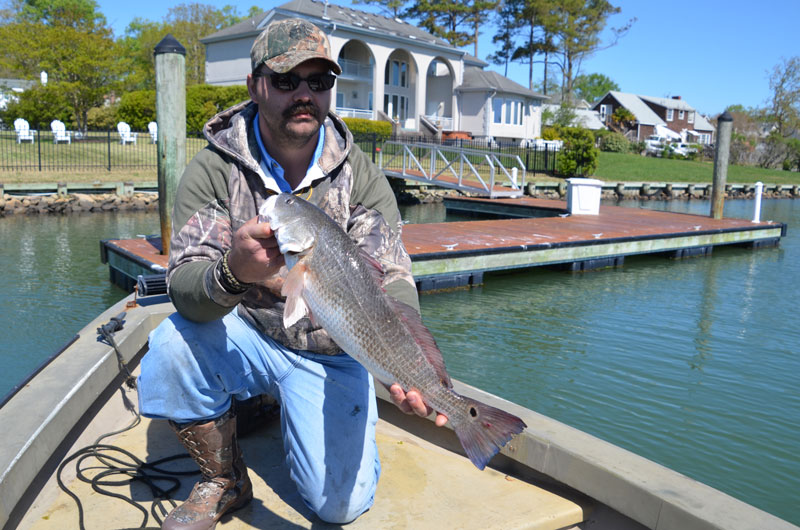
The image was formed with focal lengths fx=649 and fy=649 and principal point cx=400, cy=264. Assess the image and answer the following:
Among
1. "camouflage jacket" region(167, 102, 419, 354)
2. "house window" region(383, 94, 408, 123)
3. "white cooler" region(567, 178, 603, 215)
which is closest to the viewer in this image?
"camouflage jacket" region(167, 102, 419, 354)

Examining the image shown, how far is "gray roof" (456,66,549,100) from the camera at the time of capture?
45969 millimetres

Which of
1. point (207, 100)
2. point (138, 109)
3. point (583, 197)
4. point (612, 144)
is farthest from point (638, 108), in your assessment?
point (583, 197)

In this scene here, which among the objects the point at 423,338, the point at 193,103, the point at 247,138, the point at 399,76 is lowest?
the point at 423,338

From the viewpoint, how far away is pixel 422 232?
12938mm

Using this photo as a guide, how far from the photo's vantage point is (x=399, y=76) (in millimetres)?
45406

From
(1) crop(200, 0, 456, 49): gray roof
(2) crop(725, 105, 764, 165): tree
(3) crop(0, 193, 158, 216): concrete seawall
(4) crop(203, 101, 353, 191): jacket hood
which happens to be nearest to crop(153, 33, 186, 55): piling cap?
(4) crop(203, 101, 353, 191): jacket hood

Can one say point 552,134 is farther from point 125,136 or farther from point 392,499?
point 392,499

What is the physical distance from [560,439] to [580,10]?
202 feet

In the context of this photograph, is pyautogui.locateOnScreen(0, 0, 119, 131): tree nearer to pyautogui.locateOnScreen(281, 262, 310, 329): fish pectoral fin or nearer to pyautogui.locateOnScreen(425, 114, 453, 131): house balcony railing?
pyautogui.locateOnScreen(425, 114, 453, 131): house balcony railing

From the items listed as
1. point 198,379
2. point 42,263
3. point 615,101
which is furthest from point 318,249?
point 615,101

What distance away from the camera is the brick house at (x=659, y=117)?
256ft

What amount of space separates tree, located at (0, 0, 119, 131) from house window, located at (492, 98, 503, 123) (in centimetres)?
2578

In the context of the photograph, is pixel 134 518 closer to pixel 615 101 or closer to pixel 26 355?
pixel 26 355

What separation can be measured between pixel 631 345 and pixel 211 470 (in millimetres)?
6408
